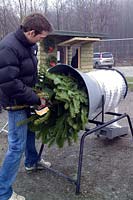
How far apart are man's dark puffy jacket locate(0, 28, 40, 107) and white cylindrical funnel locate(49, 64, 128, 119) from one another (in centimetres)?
49

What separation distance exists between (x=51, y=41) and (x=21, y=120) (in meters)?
6.58

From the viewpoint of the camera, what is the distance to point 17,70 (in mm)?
2791

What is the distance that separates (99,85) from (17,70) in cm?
110

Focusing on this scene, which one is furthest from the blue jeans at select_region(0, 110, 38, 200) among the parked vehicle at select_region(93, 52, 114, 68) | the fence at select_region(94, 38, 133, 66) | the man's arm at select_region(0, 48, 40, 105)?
the fence at select_region(94, 38, 133, 66)

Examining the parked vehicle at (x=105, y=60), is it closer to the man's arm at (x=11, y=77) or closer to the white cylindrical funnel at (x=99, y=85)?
the white cylindrical funnel at (x=99, y=85)

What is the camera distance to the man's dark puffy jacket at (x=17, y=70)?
273 cm

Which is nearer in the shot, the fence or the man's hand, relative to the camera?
the man's hand

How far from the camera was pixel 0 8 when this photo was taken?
627 inches

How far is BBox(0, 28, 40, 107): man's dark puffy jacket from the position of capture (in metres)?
2.73

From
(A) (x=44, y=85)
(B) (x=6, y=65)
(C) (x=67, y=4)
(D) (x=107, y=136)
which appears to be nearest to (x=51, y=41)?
(D) (x=107, y=136)

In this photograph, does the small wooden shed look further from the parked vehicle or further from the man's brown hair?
the parked vehicle

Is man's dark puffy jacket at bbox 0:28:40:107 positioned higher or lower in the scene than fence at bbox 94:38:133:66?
higher

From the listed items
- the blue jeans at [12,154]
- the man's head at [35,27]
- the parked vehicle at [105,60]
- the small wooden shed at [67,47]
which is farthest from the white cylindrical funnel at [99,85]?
the parked vehicle at [105,60]

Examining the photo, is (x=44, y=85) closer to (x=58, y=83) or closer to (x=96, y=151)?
(x=58, y=83)
